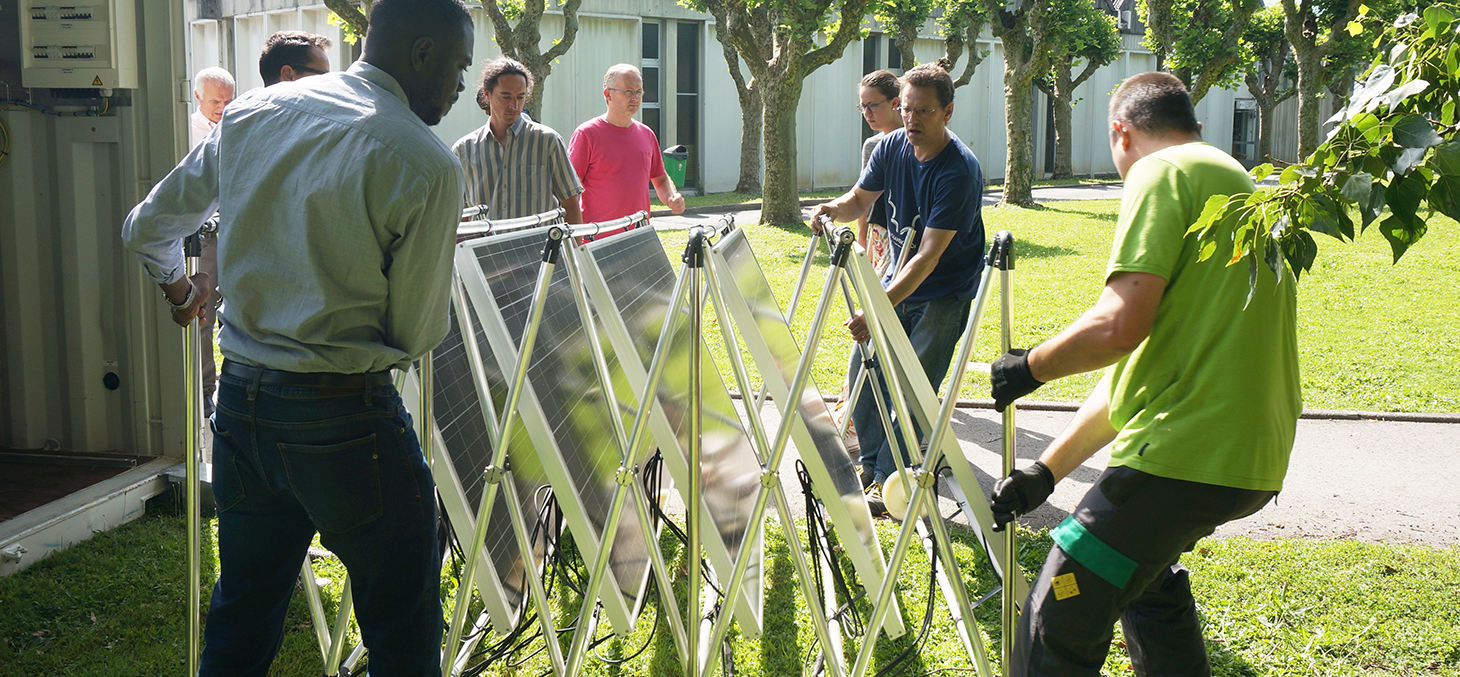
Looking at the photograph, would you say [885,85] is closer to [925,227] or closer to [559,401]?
[925,227]

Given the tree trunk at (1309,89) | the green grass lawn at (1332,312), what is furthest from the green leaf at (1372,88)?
the tree trunk at (1309,89)

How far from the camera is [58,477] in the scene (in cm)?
463

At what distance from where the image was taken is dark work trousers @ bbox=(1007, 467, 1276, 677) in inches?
93.1

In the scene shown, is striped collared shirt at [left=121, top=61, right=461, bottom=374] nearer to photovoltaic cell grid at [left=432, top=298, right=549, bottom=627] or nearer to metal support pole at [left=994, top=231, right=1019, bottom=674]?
photovoltaic cell grid at [left=432, top=298, right=549, bottom=627]

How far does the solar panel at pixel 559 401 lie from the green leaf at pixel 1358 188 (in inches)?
70.0

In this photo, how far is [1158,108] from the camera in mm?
2551

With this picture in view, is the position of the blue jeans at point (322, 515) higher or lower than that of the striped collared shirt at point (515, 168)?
lower

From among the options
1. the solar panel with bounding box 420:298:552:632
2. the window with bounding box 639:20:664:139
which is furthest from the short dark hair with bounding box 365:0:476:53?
the window with bounding box 639:20:664:139

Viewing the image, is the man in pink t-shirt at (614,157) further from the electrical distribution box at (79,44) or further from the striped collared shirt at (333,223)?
the striped collared shirt at (333,223)

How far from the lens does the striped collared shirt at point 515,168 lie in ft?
18.4

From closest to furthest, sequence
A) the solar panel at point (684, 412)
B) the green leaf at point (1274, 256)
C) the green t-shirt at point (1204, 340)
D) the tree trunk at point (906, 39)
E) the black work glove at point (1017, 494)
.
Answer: the green leaf at point (1274, 256) < the green t-shirt at point (1204, 340) < the black work glove at point (1017, 494) < the solar panel at point (684, 412) < the tree trunk at point (906, 39)

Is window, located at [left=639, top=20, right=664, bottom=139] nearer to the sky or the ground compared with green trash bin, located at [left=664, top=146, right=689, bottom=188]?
nearer to the sky

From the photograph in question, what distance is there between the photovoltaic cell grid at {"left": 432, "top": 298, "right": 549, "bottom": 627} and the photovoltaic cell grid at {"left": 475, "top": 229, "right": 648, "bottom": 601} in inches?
5.1

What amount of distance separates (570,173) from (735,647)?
3042 millimetres
